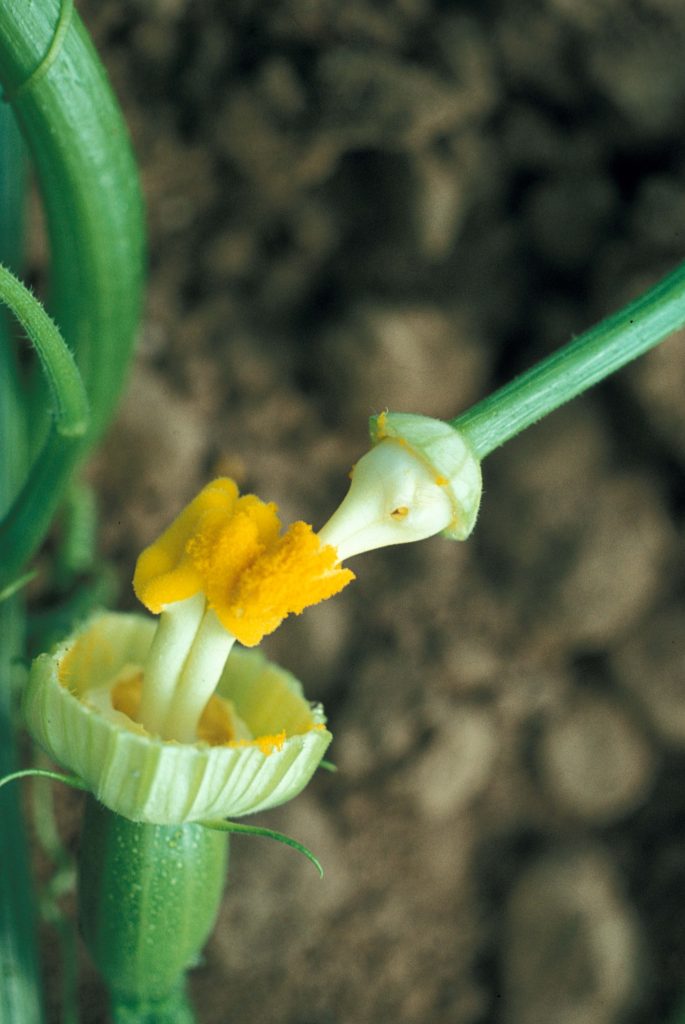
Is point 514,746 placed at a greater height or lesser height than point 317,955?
greater

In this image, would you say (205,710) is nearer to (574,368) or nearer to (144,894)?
(144,894)

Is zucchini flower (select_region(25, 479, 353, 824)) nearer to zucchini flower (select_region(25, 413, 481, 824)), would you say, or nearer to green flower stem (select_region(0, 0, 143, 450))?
zucchini flower (select_region(25, 413, 481, 824))

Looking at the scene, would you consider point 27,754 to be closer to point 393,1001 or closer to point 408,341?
point 393,1001

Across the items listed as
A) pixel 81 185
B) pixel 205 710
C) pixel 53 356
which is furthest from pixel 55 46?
pixel 205 710

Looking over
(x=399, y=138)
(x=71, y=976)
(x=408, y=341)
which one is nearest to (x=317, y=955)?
(x=71, y=976)

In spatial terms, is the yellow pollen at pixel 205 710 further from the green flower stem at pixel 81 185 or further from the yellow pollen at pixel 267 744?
the green flower stem at pixel 81 185
